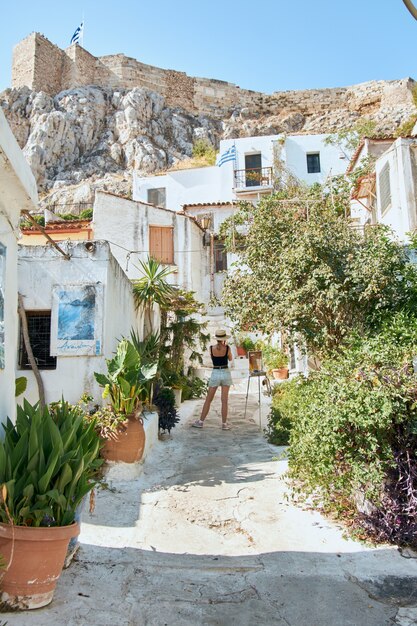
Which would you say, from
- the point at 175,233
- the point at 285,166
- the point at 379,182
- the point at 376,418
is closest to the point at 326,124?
the point at 285,166

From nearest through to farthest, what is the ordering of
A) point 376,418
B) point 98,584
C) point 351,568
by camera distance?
point 98,584 → point 351,568 → point 376,418

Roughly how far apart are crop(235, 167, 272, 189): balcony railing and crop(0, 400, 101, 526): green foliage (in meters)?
26.3

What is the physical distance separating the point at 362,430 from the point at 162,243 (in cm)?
1823

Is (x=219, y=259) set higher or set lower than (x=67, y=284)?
higher

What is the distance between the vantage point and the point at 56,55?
4394cm

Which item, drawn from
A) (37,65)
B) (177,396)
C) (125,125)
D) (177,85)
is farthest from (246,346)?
(177,85)

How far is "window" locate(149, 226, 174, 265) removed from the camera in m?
21.5

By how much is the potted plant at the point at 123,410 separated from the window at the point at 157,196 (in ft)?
76.7

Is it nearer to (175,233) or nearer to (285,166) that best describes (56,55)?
(285,166)

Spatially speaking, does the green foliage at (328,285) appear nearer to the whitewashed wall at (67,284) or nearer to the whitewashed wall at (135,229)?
the whitewashed wall at (67,284)

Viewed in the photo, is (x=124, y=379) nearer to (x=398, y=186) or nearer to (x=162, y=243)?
(x=398, y=186)

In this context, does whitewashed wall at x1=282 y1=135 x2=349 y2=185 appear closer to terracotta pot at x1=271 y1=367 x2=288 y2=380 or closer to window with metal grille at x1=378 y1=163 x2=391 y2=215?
terracotta pot at x1=271 y1=367 x2=288 y2=380

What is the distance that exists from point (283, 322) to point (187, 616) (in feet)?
15.2

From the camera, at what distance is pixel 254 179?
28.4m
